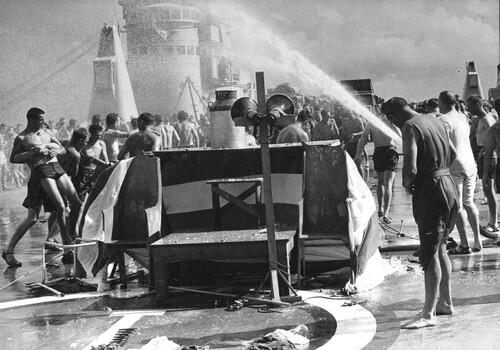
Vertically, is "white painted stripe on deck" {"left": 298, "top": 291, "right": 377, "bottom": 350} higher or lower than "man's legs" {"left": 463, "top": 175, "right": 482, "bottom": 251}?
lower

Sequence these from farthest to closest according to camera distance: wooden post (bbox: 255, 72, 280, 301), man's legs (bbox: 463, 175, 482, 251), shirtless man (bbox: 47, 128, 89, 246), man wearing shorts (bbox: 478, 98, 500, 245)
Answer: shirtless man (bbox: 47, 128, 89, 246), man wearing shorts (bbox: 478, 98, 500, 245), man's legs (bbox: 463, 175, 482, 251), wooden post (bbox: 255, 72, 280, 301)

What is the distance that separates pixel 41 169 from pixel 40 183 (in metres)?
0.20

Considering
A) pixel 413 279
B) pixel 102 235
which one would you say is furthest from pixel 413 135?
pixel 102 235

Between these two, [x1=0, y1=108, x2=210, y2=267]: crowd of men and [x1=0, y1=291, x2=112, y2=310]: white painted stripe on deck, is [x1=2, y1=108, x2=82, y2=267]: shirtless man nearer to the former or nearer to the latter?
[x1=0, y1=108, x2=210, y2=267]: crowd of men

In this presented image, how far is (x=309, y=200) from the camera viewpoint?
26.4 feet

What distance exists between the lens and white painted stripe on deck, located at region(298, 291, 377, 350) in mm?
5695

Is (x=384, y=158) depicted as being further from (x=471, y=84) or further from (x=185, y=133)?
(x=471, y=84)

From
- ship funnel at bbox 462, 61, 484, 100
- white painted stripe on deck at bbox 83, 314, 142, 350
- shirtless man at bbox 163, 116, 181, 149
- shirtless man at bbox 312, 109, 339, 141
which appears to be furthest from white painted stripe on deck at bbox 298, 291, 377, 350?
ship funnel at bbox 462, 61, 484, 100

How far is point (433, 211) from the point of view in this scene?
6.02m

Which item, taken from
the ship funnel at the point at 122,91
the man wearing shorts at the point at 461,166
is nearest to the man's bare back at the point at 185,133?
the man wearing shorts at the point at 461,166

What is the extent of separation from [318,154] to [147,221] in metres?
1.93

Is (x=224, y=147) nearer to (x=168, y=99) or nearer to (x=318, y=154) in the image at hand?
(x=318, y=154)

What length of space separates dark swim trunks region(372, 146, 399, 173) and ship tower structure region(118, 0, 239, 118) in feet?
103

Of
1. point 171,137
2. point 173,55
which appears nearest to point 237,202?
point 171,137
